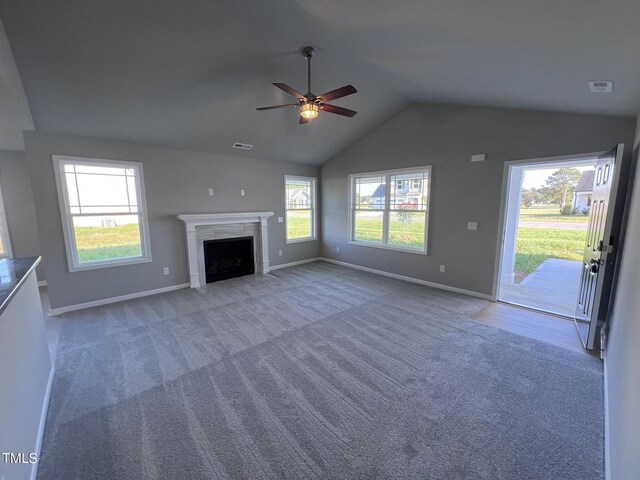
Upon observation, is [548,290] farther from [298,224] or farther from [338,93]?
[298,224]

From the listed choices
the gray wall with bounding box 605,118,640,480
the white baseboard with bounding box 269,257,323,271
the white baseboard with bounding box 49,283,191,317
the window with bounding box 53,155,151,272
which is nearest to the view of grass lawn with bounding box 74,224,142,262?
the window with bounding box 53,155,151,272

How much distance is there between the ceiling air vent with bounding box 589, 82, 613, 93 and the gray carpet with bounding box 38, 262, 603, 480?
246 cm

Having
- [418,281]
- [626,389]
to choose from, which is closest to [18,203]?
[418,281]

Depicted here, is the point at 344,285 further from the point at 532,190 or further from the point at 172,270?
the point at 532,190

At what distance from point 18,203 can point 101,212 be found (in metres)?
2.17

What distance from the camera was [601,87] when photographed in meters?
2.16

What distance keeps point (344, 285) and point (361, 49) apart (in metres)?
3.54

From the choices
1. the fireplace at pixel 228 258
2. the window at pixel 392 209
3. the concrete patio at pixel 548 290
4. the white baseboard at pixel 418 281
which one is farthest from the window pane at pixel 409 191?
the fireplace at pixel 228 258

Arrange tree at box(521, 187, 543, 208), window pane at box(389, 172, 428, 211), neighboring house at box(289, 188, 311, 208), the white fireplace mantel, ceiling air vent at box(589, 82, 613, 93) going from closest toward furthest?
ceiling air vent at box(589, 82, 613, 93), the white fireplace mantel, window pane at box(389, 172, 428, 211), neighboring house at box(289, 188, 311, 208), tree at box(521, 187, 543, 208)

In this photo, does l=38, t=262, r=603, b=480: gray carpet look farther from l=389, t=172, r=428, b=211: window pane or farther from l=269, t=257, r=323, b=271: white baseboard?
l=269, t=257, r=323, b=271: white baseboard

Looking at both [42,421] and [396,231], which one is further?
[396,231]

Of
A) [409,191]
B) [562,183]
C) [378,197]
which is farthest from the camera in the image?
[562,183]

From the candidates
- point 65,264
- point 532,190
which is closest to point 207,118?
point 65,264

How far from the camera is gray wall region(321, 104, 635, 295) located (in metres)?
3.25
